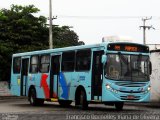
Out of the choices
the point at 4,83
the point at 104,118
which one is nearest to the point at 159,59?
the point at 104,118

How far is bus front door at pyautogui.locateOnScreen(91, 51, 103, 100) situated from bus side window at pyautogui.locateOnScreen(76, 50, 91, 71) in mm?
439

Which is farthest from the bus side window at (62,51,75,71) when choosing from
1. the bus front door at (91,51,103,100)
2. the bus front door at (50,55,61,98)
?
the bus front door at (91,51,103,100)

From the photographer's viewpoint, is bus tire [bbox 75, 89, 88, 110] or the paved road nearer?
the paved road

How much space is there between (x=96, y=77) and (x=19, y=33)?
953 inches

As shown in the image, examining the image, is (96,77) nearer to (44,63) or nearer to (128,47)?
(128,47)

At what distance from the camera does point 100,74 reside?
71.2ft

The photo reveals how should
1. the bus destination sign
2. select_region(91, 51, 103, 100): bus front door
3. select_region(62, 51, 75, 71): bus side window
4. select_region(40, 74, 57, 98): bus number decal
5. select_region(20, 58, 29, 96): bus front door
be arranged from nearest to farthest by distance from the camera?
1. the bus destination sign
2. select_region(91, 51, 103, 100): bus front door
3. select_region(62, 51, 75, 71): bus side window
4. select_region(40, 74, 57, 98): bus number decal
5. select_region(20, 58, 29, 96): bus front door

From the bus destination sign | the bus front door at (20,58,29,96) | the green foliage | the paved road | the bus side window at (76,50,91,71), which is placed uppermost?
the green foliage

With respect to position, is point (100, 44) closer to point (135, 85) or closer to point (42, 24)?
point (135, 85)

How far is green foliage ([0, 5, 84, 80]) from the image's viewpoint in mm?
43344

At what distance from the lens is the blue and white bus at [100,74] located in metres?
21.3

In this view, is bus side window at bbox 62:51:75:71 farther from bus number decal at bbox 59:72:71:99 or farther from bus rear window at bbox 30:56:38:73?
bus rear window at bbox 30:56:38:73

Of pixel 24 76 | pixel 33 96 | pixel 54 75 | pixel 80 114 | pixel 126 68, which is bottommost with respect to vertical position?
pixel 80 114

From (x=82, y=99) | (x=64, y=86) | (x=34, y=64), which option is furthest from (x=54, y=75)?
(x=82, y=99)
